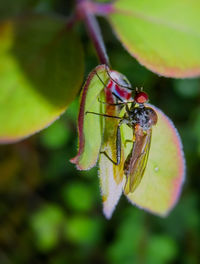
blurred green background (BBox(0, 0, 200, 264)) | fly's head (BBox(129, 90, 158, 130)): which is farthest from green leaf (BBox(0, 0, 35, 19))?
fly's head (BBox(129, 90, 158, 130))

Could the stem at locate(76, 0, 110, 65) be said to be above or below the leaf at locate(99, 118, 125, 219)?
above

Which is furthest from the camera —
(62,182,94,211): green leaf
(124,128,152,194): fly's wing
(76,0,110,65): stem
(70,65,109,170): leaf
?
(62,182,94,211): green leaf

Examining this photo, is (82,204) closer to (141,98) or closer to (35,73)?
(35,73)

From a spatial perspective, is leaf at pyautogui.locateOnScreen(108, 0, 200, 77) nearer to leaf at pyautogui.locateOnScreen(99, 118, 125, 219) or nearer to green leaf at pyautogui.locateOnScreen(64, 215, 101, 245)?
leaf at pyautogui.locateOnScreen(99, 118, 125, 219)

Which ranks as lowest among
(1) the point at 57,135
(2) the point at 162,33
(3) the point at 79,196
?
(3) the point at 79,196

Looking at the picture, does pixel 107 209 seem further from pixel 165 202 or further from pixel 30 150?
pixel 30 150

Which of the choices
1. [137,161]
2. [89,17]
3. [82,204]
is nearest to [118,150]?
[137,161]
